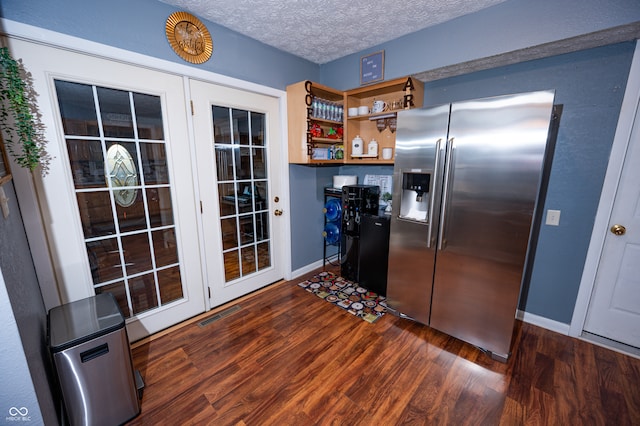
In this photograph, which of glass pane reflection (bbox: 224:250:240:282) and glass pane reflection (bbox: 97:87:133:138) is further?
glass pane reflection (bbox: 224:250:240:282)

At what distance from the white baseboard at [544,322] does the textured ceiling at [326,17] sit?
2526mm

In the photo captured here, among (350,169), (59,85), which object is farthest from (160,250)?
(350,169)

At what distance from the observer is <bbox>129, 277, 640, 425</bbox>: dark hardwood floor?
1454mm

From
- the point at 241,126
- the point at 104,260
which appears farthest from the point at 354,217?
the point at 104,260

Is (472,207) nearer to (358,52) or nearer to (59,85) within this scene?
(358,52)

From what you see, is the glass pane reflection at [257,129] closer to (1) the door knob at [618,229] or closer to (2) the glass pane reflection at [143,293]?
(2) the glass pane reflection at [143,293]

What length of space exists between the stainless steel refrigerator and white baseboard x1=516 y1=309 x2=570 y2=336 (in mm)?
717

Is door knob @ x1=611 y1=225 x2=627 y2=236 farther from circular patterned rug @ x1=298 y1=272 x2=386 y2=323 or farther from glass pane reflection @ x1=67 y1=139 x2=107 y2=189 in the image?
glass pane reflection @ x1=67 y1=139 x2=107 y2=189

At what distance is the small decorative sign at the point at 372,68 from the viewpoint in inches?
98.0

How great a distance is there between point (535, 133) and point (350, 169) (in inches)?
81.9

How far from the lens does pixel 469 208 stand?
5.91ft

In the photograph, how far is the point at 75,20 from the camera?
151 cm

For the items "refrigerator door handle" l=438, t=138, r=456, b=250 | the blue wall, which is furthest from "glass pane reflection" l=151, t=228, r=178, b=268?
"refrigerator door handle" l=438, t=138, r=456, b=250

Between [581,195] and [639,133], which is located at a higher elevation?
[639,133]
